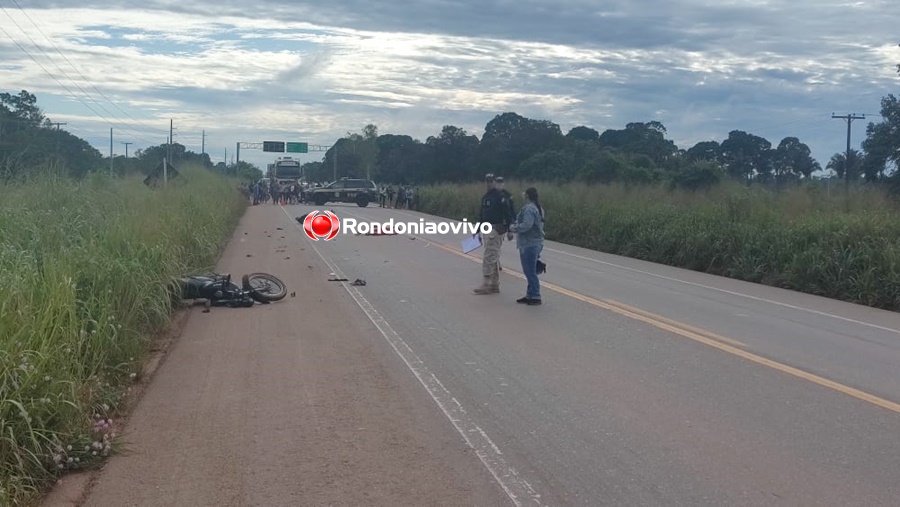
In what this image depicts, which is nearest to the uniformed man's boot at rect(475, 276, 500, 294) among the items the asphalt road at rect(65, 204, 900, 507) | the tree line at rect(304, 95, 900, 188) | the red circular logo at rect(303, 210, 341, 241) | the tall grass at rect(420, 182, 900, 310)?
the asphalt road at rect(65, 204, 900, 507)

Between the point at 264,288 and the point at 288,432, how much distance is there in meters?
7.64

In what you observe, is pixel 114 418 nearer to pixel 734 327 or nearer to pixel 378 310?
pixel 378 310

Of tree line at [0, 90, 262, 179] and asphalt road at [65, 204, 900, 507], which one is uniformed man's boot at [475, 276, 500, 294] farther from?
tree line at [0, 90, 262, 179]

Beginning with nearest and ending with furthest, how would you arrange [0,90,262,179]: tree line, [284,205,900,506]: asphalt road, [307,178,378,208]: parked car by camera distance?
[284,205,900,506]: asphalt road → [0,90,262,179]: tree line → [307,178,378,208]: parked car

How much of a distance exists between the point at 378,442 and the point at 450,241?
22.4 meters

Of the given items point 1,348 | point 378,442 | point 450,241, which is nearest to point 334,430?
point 378,442

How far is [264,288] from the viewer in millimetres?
14727

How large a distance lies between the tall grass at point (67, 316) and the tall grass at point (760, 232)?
12139 millimetres

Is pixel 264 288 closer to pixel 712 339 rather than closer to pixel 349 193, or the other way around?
pixel 712 339

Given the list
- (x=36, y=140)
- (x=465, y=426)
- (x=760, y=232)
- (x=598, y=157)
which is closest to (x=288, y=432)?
(x=465, y=426)

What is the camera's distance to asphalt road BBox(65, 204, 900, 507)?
19.9 feet

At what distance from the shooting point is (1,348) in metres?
6.21

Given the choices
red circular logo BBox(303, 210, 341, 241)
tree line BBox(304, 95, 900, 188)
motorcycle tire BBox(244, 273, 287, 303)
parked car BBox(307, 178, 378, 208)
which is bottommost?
motorcycle tire BBox(244, 273, 287, 303)

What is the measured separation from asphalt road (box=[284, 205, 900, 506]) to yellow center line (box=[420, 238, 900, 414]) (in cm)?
3
